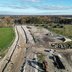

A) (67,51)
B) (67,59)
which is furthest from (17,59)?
(67,51)

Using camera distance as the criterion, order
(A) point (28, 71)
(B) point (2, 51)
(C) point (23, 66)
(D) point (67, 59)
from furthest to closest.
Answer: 1. (B) point (2, 51)
2. (D) point (67, 59)
3. (C) point (23, 66)
4. (A) point (28, 71)

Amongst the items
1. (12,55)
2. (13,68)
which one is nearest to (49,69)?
(13,68)

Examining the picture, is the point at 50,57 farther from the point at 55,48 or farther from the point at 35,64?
the point at 55,48

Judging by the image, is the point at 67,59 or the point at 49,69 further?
the point at 67,59

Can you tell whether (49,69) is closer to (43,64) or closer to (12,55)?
(43,64)

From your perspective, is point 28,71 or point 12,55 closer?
point 28,71

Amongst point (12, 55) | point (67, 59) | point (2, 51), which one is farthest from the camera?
point (2, 51)

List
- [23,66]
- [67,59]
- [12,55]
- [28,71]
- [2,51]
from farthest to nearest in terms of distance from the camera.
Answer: [2,51] → [12,55] → [67,59] → [23,66] → [28,71]

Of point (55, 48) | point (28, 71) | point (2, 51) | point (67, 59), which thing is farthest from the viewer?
point (55, 48)
